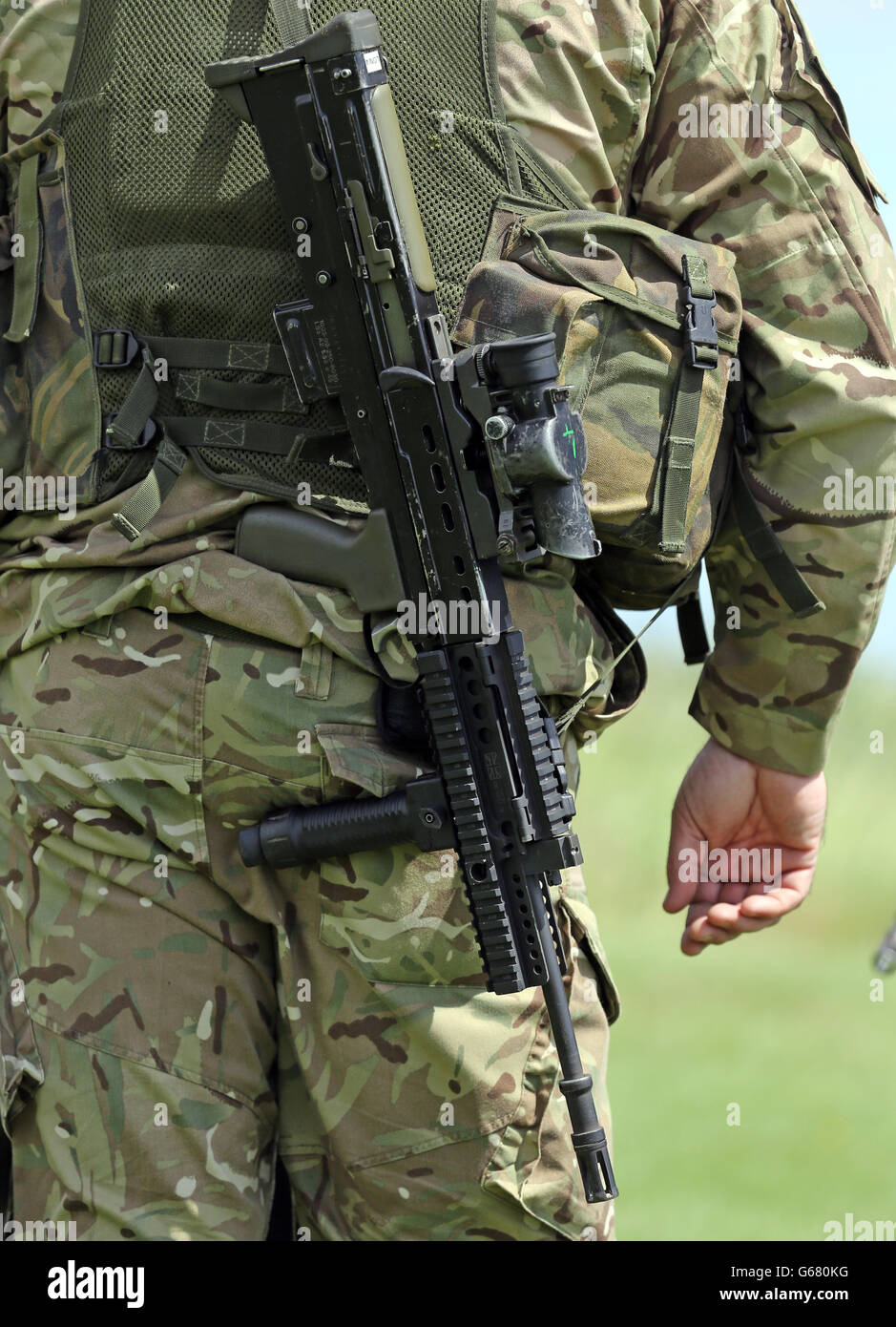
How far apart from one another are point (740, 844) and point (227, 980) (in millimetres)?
1098

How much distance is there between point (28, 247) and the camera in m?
2.31

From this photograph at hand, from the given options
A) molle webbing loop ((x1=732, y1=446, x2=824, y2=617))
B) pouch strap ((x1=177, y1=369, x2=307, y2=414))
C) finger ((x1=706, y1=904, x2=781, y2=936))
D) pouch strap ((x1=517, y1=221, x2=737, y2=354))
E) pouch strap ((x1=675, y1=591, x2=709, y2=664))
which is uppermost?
pouch strap ((x1=517, y1=221, x2=737, y2=354))

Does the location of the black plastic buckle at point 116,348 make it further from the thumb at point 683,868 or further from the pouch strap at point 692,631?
the thumb at point 683,868

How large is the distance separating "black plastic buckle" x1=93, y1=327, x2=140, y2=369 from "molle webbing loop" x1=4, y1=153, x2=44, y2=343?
0.15 m

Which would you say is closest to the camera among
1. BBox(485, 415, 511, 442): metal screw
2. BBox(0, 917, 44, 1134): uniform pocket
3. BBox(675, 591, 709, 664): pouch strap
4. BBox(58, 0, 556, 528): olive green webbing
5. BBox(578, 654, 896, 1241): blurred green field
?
BBox(485, 415, 511, 442): metal screw

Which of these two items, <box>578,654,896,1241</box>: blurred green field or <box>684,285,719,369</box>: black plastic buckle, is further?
<box>578,654,896,1241</box>: blurred green field

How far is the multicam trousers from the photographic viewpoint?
2.20 metres

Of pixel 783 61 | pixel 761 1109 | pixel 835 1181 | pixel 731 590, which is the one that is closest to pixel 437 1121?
pixel 731 590

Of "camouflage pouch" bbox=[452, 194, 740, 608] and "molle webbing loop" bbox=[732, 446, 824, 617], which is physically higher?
"camouflage pouch" bbox=[452, 194, 740, 608]

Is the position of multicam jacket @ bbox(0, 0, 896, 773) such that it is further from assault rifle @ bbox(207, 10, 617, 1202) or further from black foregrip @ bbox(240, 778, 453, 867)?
black foregrip @ bbox(240, 778, 453, 867)

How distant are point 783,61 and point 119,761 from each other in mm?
1584

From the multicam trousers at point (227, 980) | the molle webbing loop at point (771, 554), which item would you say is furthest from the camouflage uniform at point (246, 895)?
the molle webbing loop at point (771, 554)

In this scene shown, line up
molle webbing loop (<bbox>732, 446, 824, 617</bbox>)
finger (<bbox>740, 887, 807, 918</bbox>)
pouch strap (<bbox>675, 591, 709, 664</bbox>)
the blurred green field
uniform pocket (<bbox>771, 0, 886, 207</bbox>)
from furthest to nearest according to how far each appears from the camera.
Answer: the blurred green field < pouch strap (<bbox>675, 591, 709, 664</bbox>) < finger (<bbox>740, 887, 807, 918</bbox>) < molle webbing loop (<bbox>732, 446, 824, 617</bbox>) < uniform pocket (<bbox>771, 0, 886, 207</bbox>)

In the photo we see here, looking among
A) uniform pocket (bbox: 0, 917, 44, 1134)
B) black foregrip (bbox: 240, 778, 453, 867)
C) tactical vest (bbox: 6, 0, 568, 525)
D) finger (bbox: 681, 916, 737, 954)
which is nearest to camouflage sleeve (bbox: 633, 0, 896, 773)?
tactical vest (bbox: 6, 0, 568, 525)
